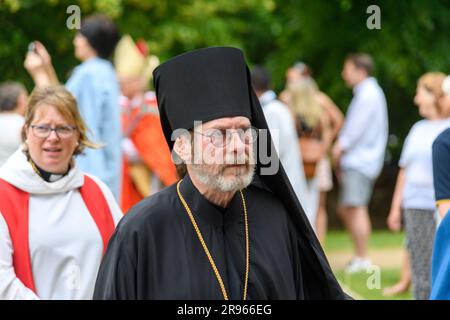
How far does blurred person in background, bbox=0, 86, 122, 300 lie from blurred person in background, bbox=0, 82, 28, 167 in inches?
114

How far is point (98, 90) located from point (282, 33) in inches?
382

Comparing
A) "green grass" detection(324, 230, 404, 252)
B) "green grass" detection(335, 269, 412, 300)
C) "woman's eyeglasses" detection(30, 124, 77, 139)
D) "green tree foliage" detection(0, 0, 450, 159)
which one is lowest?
"green grass" detection(335, 269, 412, 300)

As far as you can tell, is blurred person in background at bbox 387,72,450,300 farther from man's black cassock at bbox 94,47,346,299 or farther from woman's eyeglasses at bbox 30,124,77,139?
man's black cassock at bbox 94,47,346,299

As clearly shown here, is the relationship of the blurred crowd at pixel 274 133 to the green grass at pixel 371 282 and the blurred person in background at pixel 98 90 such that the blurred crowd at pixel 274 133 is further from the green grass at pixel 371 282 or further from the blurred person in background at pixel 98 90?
the green grass at pixel 371 282

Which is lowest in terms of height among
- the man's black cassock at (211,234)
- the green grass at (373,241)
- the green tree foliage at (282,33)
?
the green grass at (373,241)

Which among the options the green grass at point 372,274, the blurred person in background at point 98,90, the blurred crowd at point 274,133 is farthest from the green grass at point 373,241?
the blurred person in background at point 98,90

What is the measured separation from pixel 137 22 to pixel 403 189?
26.1 feet

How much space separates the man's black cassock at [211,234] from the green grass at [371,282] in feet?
15.3

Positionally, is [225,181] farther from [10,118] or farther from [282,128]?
[282,128]

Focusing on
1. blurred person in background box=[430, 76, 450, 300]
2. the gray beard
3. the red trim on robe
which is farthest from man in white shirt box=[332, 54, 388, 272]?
the gray beard

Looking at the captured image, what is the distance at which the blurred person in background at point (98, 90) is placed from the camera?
8344 mm

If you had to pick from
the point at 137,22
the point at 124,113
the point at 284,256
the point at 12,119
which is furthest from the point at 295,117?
the point at 284,256

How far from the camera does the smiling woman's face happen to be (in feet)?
18.6
